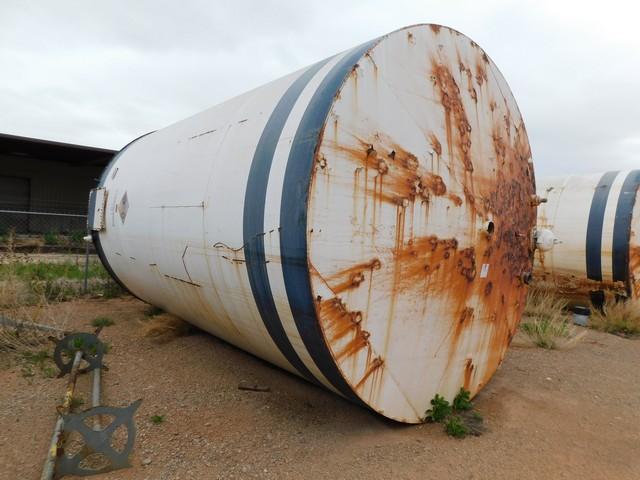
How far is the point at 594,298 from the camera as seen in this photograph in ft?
23.6

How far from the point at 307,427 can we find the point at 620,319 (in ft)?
18.1

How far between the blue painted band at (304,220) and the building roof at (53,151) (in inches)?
560

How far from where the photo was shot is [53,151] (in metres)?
15.5

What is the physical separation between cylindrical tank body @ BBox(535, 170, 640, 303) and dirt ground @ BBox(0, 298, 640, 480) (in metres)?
2.73

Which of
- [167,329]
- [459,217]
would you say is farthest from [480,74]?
[167,329]

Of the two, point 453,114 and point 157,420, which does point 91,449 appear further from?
point 453,114

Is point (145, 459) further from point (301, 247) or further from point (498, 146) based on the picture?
point (498, 146)

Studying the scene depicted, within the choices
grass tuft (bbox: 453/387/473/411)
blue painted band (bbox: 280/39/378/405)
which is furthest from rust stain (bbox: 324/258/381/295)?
grass tuft (bbox: 453/387/473/411)

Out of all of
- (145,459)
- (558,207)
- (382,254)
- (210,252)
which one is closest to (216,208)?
(210,252)

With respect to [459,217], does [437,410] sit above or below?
below

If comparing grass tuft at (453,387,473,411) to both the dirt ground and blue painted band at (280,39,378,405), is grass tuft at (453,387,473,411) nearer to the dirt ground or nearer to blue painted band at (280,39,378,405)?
the dirt ground

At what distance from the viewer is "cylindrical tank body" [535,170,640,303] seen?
6.73 metres

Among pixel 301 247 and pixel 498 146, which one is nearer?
pixel 301 247

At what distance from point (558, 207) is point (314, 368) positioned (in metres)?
6.40
